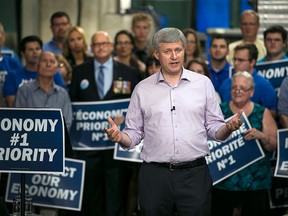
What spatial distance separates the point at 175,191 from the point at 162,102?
0.70 m

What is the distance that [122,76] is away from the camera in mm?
10547

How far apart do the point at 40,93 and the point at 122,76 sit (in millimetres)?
954

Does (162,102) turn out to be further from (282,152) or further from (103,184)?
(103,184)

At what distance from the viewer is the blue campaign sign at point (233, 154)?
9.55 m

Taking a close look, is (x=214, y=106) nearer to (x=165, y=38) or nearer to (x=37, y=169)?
(x=165, y=38)

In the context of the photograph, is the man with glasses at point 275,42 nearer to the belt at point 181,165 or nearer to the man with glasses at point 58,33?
the man with glasses at point 58,33

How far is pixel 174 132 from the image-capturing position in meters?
7.44

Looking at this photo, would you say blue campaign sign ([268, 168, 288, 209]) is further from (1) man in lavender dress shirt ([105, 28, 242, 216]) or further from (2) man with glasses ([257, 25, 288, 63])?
(1) man in lavender dress shirt ([105, 28, 242, 216])


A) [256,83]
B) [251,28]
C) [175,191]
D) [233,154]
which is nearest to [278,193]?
[233,154]

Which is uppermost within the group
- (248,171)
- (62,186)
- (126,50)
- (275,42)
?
(275,42)

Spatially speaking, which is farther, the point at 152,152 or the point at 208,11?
the point at 208,11

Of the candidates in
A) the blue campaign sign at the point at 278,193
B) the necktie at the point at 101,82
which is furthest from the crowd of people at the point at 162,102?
the blue campaign sign at the point at 278,193

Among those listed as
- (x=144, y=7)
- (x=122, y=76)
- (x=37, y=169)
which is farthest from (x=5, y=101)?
(x=144, y=7)

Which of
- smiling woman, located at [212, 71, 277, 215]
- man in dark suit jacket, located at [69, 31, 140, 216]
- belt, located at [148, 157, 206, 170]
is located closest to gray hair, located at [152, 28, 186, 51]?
belt, located at [148, 157, 206, 170]
